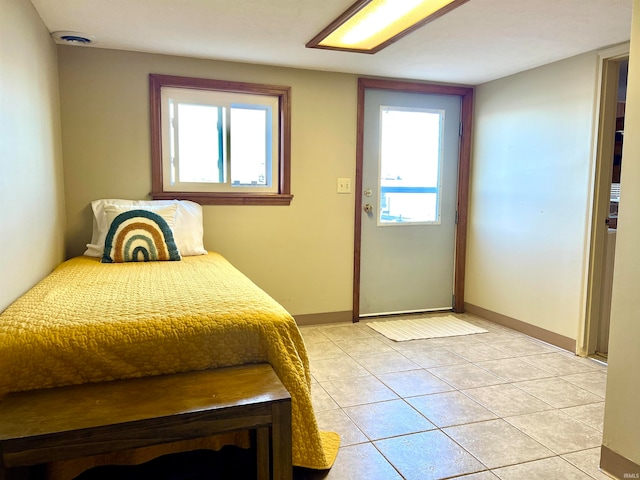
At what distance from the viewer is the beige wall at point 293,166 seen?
9.70 feet

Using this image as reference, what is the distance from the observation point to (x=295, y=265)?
139 inches

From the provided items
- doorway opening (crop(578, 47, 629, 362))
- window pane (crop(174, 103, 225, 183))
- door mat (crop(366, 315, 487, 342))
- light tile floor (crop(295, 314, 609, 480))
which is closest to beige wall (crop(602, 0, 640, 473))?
light tile floor (crop(295, 314, 609, 480))

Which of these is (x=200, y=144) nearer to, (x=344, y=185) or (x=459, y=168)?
(x=344, y=185)

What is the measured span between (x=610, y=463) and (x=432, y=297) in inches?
92.7

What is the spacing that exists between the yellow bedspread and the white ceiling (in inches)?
54.7

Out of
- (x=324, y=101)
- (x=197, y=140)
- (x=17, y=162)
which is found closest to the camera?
(x=17, y=162)

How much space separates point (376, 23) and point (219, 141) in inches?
55.4

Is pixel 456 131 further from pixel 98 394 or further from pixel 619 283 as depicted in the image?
pixel 98 394

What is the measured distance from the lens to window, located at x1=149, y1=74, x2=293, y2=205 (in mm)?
3141

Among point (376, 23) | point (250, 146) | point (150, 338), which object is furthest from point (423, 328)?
point (150, 338)

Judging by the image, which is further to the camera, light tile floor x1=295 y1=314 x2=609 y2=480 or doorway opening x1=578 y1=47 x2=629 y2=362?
doorway opening x1=578 y1=47 x2=629 y2=362

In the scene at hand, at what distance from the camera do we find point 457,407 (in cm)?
223

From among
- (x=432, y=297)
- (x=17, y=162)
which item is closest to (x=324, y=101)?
(x=432, y=297)

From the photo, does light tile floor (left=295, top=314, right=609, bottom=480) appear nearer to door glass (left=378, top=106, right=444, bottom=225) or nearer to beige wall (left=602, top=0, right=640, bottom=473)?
beige wall (left=602, top=0, right=640, bottom=473)
